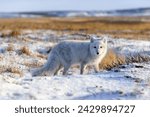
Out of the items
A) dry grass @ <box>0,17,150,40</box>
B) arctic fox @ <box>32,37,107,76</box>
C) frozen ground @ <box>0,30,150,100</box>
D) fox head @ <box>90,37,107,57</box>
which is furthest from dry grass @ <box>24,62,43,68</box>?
dry grass @ <box>0,17,150,40</box>

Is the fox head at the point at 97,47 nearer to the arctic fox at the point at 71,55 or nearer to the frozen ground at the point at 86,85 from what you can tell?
the arctic fox at the point at 71,55

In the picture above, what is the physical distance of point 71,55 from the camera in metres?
12.6

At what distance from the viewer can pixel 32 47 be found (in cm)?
2012

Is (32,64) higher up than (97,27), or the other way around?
(32,64)

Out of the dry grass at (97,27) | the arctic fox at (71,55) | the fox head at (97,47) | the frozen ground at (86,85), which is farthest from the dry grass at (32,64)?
the dry grass at (97,27)

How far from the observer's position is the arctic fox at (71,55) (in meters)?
12.5

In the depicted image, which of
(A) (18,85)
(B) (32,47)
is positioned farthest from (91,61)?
(B) (32,47)

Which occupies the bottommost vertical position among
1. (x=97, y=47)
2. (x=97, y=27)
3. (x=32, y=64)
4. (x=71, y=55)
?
(x=97, y=27)

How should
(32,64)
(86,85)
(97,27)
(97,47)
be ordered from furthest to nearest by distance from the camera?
(97,27) < (32,64) < (97,47) < (86,85)

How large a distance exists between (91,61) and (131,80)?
2908 millimetres

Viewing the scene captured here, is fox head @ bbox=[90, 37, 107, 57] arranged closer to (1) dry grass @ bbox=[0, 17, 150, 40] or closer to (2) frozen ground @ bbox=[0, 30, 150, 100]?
(2) frozen ground @ bbox=[0, 30, 150, 100]

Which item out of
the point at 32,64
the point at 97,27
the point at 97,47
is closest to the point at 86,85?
the point at 97,47

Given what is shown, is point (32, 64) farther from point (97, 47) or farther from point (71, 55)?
point (97, 47)

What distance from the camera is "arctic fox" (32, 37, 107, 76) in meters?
12.5
